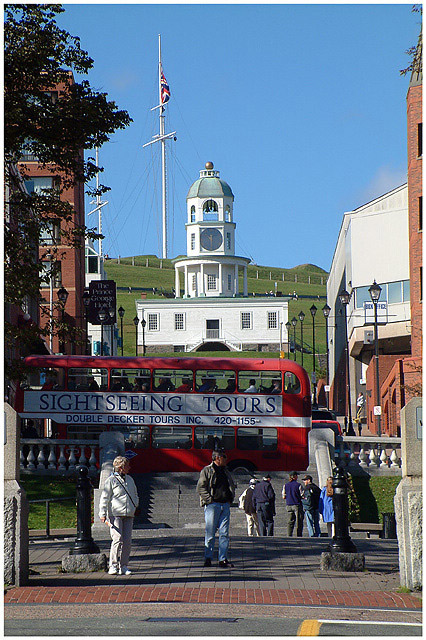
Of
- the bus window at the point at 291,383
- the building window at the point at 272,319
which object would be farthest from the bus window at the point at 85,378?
the building window at the point at 272,319

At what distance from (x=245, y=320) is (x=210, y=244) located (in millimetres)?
16614

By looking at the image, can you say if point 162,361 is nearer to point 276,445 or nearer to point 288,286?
point 276,445

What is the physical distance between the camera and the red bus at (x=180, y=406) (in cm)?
3058

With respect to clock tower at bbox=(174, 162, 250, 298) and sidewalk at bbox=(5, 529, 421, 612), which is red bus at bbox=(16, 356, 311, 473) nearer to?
sidewalk at bbox=(5, 529, 421, 612)

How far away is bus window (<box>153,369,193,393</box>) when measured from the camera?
3055 cm

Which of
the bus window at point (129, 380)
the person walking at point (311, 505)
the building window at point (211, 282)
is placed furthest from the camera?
the building window at point (211, 282)

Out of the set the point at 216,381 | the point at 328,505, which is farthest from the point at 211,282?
the point at 328,505

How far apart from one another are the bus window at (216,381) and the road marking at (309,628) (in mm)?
21000

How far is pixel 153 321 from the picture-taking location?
9894 cm

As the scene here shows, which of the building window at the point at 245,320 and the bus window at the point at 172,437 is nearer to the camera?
the bus window at the point at 172,437

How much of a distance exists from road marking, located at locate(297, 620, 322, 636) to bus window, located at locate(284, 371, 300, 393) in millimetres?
21324

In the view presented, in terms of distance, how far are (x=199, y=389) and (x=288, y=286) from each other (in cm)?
13905

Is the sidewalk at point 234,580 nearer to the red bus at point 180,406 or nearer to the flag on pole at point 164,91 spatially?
the red bus at point 180,406

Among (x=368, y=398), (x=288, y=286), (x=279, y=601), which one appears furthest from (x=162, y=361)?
(x=288, y=286)
